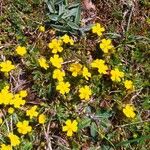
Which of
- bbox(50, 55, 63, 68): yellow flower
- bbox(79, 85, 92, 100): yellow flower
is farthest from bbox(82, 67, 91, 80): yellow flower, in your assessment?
bbox(50, 55, 63, 68): yellow flower

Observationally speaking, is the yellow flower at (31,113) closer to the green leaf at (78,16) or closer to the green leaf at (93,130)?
the green leaf at (93,130)

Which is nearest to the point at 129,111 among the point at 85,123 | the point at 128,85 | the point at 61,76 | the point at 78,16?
the point at 128,85

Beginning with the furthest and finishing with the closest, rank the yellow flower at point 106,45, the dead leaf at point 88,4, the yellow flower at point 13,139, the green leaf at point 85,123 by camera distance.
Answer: the dead leaf at point 88,4
the yellow flower at point 106,45
the green leaf at point 85,123
the yellow flower at point 13,139

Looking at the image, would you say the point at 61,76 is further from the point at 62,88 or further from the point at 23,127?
the point at 23,127

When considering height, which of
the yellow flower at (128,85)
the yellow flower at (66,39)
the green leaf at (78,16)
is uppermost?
the green leaf at (78,16)

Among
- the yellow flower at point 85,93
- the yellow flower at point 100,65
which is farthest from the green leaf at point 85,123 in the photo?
the yellow flower at point 100,65

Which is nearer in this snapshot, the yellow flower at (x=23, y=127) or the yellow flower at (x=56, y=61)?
the yellow flower at (x=23, y=127)

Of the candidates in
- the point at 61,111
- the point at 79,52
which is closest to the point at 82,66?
the point at 79,52
